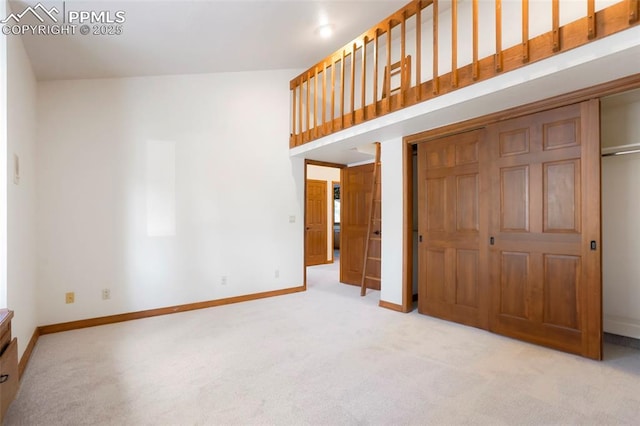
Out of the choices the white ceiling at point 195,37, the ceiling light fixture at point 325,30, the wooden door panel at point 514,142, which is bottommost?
the wooden door panel at point 514,142

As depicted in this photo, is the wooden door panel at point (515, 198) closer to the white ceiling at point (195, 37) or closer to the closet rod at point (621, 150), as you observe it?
the closet rod at point (621, 150)

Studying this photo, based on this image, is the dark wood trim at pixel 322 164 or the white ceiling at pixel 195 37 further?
the dark wood trim at pixel 322 164

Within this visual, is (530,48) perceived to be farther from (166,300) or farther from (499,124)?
(166,300)

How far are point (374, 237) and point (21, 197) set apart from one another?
382cm

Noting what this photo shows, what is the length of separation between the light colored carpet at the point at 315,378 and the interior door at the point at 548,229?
9.8 inches

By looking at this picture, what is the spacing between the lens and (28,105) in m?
2.68

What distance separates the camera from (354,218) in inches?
206

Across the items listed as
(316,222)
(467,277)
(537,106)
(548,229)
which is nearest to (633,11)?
(537,106)

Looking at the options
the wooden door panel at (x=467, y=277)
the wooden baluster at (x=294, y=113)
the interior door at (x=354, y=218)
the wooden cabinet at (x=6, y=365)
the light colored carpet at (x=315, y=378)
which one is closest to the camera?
the wooden cabinet at (x=6, y=365)

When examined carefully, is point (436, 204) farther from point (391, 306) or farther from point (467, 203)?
point (391, 306)

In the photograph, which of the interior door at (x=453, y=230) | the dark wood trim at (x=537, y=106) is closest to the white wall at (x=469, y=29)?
the dark wood trim at (x=537, y=106)

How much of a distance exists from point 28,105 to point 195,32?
1542 millimetres

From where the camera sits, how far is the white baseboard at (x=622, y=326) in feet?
8.49

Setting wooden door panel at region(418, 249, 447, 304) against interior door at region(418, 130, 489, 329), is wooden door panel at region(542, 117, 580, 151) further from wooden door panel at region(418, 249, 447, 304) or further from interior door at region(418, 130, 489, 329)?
wooden door panel at region(418, 249, 447, 304)
